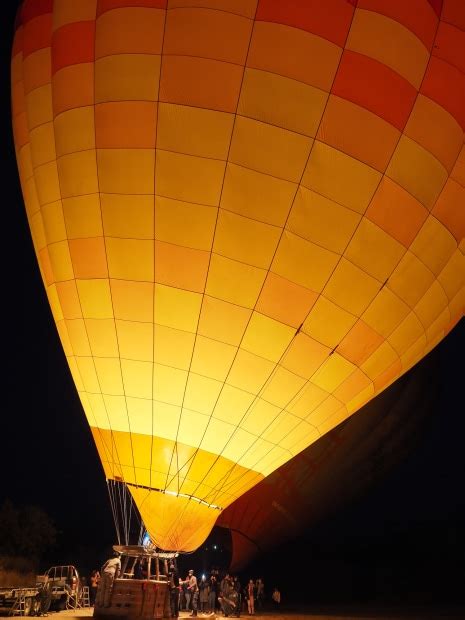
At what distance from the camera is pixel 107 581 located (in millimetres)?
6027

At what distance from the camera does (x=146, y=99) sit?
17.8ft

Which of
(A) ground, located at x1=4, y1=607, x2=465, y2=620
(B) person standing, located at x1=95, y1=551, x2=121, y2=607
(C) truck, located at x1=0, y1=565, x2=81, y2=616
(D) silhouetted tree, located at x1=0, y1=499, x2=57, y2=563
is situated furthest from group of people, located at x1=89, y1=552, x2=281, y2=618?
(D) silhouetted tree, located at x1=0, y1=499, x2=57, y2=563

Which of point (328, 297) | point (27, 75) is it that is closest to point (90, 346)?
point (328, 297)

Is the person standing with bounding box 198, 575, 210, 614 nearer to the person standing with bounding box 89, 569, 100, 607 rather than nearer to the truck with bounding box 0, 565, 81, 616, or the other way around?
the person standing with bounding box 89, 569, 100, 607

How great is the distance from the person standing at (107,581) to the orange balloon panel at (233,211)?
0.60 metres

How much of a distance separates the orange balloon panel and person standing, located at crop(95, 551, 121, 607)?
60cm

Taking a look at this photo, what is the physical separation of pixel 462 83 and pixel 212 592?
28.7ft

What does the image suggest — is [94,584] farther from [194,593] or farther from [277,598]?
[277,598]

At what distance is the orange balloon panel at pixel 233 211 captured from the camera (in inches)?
209

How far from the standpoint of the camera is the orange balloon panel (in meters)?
5.31

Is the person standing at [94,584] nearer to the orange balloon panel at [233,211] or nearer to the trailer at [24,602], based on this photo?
the trailer at [24,602]

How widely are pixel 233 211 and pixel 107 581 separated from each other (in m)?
3.78

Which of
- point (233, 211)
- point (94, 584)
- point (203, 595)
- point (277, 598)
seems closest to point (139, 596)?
point (233, 211)

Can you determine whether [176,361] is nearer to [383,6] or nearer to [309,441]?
[309,441]
